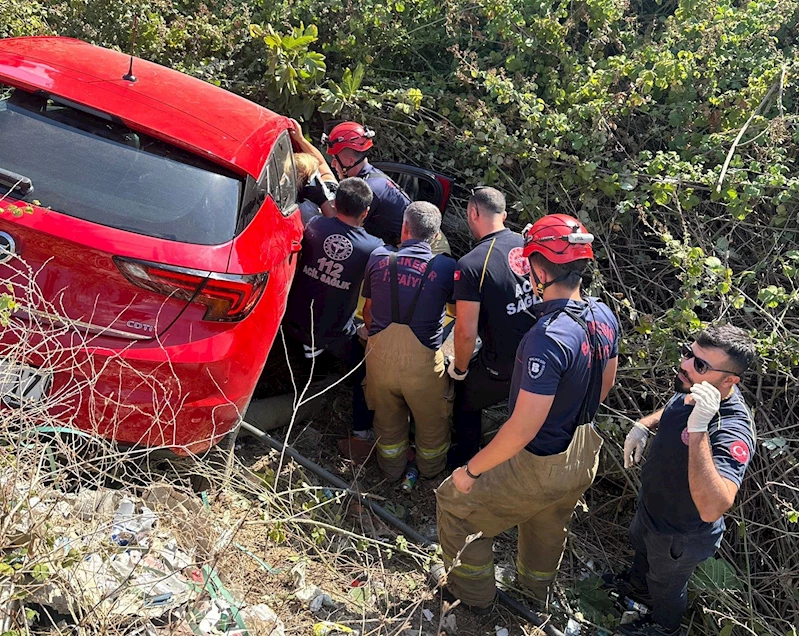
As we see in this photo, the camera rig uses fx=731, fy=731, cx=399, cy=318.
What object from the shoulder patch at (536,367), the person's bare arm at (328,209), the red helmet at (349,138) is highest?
the shoulder patch at (536,367)

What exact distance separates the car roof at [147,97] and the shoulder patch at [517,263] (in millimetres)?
1507

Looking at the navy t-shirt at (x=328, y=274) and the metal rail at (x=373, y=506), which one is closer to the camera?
the metal rail at (x=373, y=506)

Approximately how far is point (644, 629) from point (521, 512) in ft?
3.34

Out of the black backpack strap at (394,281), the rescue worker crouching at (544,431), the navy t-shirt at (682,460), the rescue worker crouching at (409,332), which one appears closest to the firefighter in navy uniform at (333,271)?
the rescue worker crouching at (409,332)

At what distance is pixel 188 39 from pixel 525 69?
114 inches

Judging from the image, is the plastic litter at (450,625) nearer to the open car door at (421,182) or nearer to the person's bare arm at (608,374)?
the person's bare arm at (608,374)

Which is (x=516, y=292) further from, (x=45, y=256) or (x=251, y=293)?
(x=45, y=256)

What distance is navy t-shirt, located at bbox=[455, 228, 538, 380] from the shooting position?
4.24 metres

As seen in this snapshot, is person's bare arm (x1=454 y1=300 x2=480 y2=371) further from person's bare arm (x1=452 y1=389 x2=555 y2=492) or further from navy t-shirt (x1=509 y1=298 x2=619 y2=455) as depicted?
person's bare arm (x1=452 y1=389 x2=555 y2=492)

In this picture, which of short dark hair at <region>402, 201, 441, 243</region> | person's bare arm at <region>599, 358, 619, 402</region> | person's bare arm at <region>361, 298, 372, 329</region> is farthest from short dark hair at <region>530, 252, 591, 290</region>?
person's bare arm at <region>361, 298, 372, 329</region>

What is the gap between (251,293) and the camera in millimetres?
3348

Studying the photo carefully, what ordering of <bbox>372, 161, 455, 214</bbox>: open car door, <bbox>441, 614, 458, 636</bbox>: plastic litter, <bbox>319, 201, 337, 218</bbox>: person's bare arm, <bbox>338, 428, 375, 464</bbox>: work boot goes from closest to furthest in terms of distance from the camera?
<bbox>441, 614, 458, 636</bbox>: plastic litter
<bbox>338, 428, 375, 464</bbox>: work boot
<bbox>319, 201, 337, 218</bbox>: person's bare arm
<bbox>372, 161, 455, 214</bbox>: open car door

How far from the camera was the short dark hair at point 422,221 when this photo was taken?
445 centimetres

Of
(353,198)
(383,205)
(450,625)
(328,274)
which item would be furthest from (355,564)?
(383,205)
